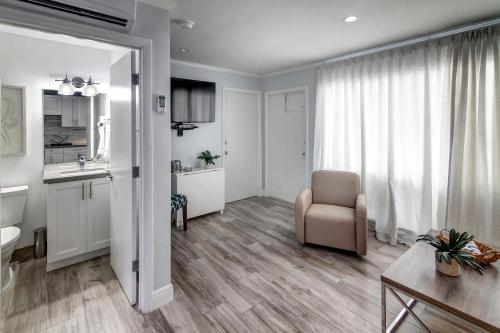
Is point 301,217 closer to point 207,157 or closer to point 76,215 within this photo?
point 207,157

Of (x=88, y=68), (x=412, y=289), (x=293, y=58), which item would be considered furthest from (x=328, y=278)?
(x=88, y=68)

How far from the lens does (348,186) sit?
3.03 metres

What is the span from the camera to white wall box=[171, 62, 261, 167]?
3846 millimetres

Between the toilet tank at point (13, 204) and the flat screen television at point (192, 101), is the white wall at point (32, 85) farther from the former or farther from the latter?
the flat screen television at point (192, 101)

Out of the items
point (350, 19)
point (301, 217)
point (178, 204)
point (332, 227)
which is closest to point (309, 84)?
point (350, 19)

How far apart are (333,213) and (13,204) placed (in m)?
3.18

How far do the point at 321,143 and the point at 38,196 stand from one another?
357cm

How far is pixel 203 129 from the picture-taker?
13.6ft

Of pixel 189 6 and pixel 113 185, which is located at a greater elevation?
pixel 189 6

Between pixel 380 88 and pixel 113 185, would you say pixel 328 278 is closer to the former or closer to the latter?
pixel 113 185

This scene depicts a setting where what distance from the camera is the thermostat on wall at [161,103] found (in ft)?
5.94

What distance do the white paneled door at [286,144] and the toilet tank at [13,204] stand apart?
140 inches

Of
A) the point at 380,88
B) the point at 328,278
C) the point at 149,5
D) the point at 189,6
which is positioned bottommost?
the point at 328,278

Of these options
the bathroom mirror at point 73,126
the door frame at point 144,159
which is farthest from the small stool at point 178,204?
the door frame at point 144,159
